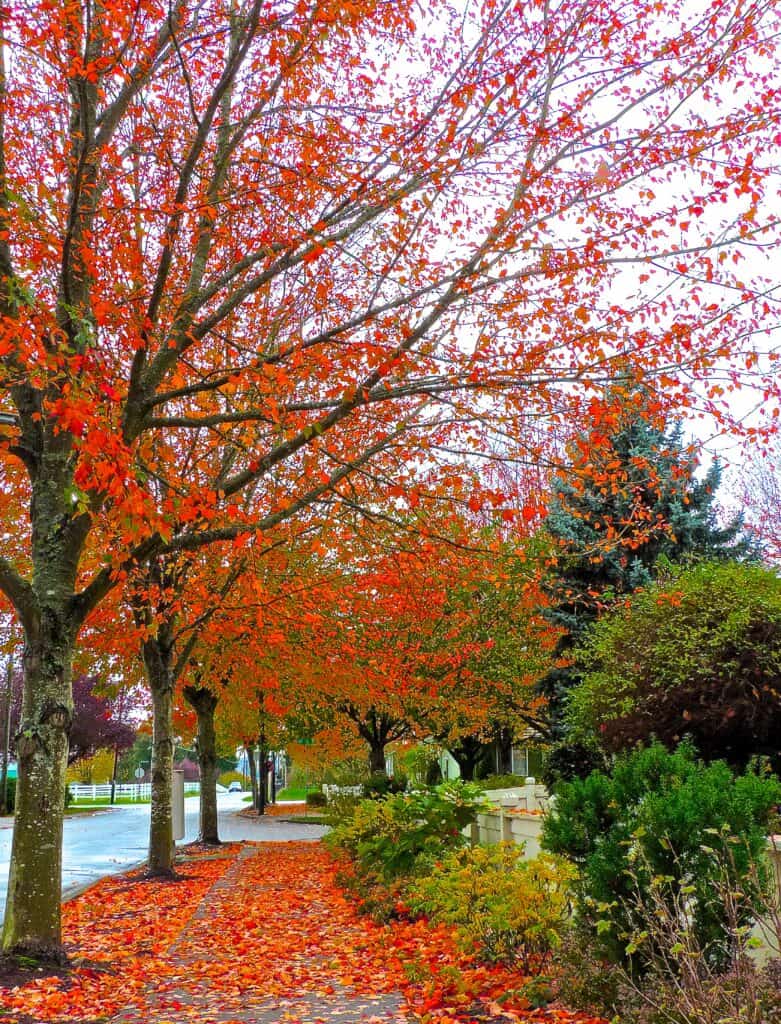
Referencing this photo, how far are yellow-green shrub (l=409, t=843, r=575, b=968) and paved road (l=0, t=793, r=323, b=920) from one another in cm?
809

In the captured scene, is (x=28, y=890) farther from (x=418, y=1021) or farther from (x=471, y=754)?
(x=471, y=754)

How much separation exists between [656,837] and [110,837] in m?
25.9

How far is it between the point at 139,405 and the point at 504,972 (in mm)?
5433

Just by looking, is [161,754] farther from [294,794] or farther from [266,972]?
[294,794]

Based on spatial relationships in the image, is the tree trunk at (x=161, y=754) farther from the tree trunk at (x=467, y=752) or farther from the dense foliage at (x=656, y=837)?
Result: the tree trunk at (x=467, y=752)

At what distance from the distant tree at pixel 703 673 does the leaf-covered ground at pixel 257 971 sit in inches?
144

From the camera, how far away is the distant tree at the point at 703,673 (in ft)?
34.1

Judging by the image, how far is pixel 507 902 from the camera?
263 inches

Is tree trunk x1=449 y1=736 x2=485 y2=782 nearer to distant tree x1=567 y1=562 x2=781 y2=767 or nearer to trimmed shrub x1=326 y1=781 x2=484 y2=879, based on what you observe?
trimmed shrub x1=326 y1=781 x2=484 y2=879

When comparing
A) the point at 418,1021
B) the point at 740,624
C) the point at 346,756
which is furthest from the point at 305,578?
the point at 346,756

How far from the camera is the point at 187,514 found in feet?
22.1

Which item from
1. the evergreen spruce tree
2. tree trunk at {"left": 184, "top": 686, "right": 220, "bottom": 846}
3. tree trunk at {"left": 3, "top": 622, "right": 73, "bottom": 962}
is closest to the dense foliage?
tree trunk at {"left": 3, "top": 622, "right": 73, "bottom": 962}

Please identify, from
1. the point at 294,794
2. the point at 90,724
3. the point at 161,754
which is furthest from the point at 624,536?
the point at 294,794

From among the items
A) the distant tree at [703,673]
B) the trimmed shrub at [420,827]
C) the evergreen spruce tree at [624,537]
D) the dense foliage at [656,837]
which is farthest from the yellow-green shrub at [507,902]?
the evergreen spruce tree at [624,537]
